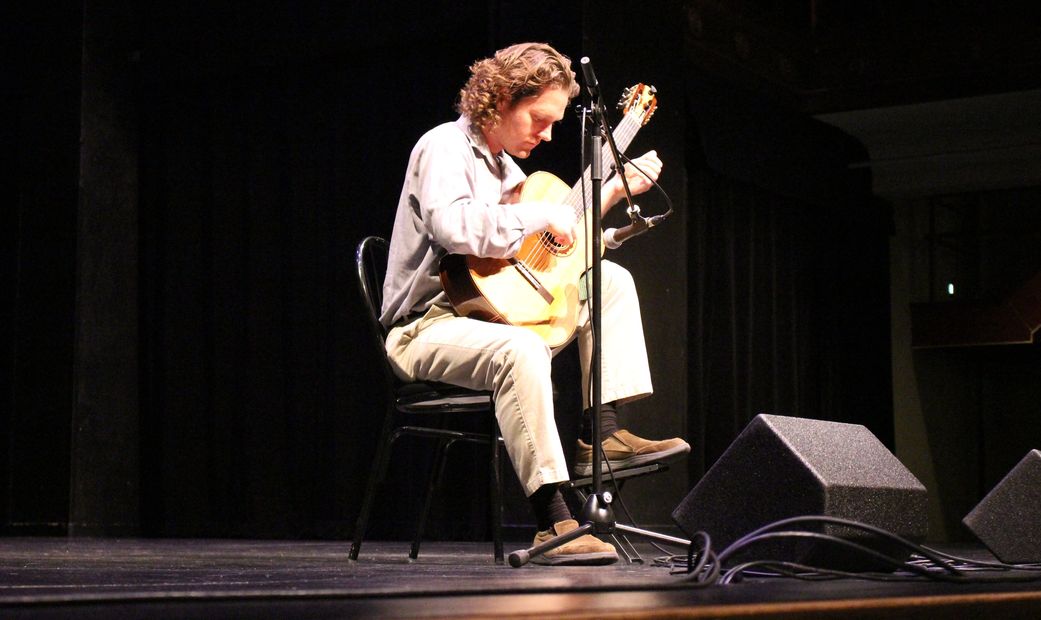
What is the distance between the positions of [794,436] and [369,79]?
3.37 metres

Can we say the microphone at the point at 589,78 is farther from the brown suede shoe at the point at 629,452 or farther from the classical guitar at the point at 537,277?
the brown suede shoe at the point at 629,452

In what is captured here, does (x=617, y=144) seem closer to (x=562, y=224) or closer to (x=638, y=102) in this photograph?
(x=638, y=102)

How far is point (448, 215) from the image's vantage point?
7.73 ft

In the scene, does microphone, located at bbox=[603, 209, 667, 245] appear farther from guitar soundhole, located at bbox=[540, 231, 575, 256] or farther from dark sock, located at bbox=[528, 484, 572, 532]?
dark sock, located at bbox=[528, 484, 572, 532]

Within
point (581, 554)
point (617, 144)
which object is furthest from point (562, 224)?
point (581, 554)

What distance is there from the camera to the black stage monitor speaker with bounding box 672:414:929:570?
5.38 feet

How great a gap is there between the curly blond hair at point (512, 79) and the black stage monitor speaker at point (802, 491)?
998 mm

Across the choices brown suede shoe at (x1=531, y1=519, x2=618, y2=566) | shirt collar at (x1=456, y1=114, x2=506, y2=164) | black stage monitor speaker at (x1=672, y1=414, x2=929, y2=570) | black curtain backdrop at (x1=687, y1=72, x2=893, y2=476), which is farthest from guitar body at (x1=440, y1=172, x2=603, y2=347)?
black curtain backdrop at (x1=687, y1=72, x2=893, y2=476)

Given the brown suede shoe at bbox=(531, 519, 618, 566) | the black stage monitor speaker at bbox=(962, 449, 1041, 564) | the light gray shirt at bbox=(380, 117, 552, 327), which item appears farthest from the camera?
the light gray shirt at bbox=(380, 117, 552, 327)

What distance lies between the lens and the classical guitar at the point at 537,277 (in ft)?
7.90

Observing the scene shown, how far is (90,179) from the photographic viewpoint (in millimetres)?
4777

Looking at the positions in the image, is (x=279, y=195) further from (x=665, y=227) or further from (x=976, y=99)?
(x=976, y=99)

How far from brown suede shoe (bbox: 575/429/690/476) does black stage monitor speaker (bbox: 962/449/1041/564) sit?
23.1 inches

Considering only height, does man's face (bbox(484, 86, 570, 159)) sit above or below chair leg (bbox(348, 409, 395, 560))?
above
